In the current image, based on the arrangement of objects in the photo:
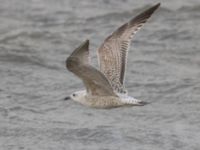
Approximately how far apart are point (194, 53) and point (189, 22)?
55.2 inches

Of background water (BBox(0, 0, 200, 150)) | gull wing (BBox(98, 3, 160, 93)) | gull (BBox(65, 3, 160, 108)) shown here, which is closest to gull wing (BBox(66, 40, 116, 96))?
gull (BBox(65, 3, 160, 108))

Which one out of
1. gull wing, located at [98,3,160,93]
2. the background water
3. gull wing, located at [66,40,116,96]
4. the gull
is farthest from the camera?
the background water

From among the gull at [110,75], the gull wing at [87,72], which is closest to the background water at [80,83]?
the gull at [110,75]

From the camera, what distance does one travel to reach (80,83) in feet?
35.3

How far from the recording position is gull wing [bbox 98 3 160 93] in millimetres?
8320

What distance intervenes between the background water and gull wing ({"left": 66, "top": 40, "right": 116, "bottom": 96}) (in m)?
0.95

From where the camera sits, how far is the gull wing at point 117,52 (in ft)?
27.3

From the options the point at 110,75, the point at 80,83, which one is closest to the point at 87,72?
the point at 110,75

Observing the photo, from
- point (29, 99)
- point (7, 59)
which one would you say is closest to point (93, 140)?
point (29, 99)

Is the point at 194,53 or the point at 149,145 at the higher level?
the point at 194,53

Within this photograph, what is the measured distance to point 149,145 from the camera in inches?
351

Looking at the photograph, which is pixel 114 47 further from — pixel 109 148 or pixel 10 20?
pixel 10 20

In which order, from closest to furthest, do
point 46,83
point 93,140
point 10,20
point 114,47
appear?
point 114,47, point 93,140, point 46,83, point 10,20

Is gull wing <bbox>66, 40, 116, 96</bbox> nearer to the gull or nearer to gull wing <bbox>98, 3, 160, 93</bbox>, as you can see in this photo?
the gull
